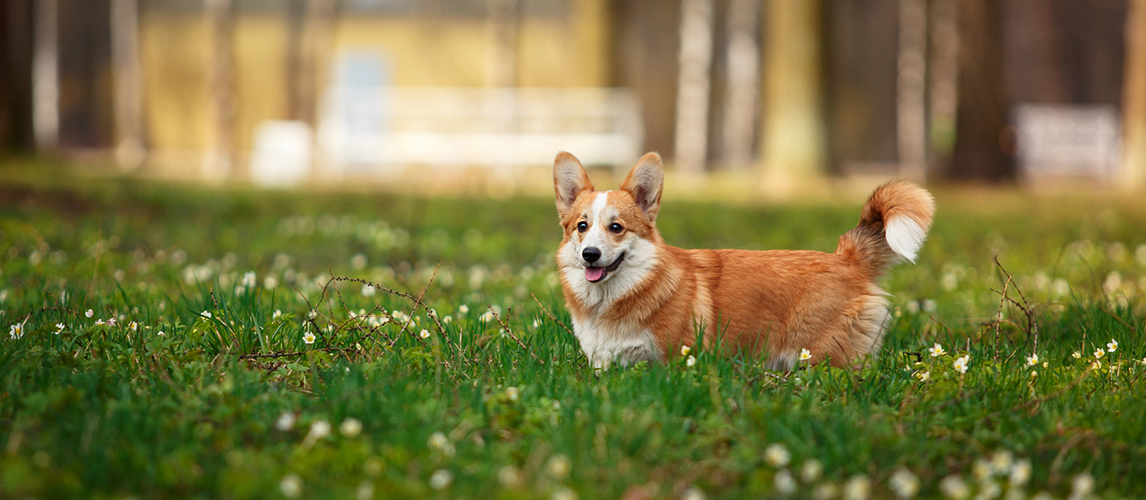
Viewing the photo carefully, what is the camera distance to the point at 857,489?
2.27 meters

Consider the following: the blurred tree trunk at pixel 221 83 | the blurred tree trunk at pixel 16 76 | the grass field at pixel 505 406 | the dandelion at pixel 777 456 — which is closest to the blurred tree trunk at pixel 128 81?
the blurred tree trunk at pixel 221 83

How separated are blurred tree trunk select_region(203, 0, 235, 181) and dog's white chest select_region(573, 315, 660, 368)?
1657 cm

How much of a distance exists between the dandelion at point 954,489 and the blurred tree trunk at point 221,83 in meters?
18.1

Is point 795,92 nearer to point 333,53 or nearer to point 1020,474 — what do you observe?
point 1020,474

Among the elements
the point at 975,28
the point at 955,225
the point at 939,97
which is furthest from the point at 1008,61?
the point at 955,225

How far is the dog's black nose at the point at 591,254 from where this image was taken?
3.58 m

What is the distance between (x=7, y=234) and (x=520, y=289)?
4.44m

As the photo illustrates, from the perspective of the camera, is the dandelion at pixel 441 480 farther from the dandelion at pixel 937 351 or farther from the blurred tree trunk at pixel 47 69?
the blurred tree trunk at pixel 47 69

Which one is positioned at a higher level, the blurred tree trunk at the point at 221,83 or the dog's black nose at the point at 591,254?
the blurred tree trunk at the point at 221,83

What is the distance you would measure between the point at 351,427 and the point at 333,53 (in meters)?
23.0

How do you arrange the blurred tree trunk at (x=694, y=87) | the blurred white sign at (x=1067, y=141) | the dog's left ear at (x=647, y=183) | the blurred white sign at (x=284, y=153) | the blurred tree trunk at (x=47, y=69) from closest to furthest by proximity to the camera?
the dog's left ear at (x=647, y=183), the blurred tree trunk at (x=694, y=87), the blurred white sign at (x=284, y=153), the blurred white sign at (x=1067, y=141), the blurred tree trunk at (x=47, y=69)

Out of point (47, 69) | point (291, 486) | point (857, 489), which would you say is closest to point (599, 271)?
point (857, 489)

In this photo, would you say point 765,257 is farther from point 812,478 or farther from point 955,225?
point 955,225

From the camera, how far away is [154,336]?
3.63m
